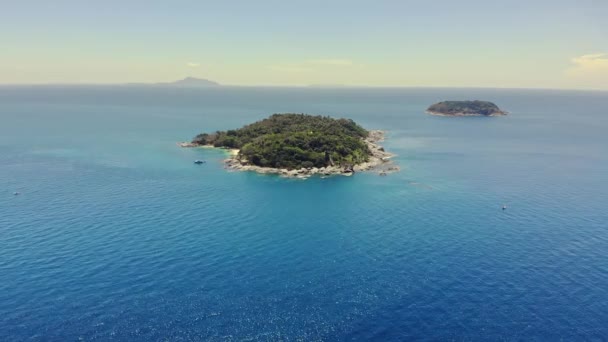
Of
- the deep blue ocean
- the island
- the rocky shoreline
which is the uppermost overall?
the island

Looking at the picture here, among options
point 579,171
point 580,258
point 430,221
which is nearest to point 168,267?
point 430,221

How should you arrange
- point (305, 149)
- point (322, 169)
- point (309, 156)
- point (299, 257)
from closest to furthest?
point (299, 257) < point (322, 169) < point (309, 156) < point (305, 149)

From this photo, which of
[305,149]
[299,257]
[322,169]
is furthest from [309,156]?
[299,257]

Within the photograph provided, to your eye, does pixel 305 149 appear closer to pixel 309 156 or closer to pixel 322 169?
pixel 309 156

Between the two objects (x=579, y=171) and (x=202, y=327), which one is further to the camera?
(x=579, y=171)

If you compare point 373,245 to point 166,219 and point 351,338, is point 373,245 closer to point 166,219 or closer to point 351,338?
point 351,338

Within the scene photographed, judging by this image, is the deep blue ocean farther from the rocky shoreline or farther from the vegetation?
the vegetation

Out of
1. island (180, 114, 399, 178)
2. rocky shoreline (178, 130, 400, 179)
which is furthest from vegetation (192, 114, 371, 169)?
rocky shoreline (178, 130, 400, 179)

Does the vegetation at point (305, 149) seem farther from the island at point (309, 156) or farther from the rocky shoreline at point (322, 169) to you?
the rocky shoreline at point (322, 169)

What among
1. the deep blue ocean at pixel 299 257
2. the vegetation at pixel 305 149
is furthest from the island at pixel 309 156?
the deep blue ocean at pixel 299 257
